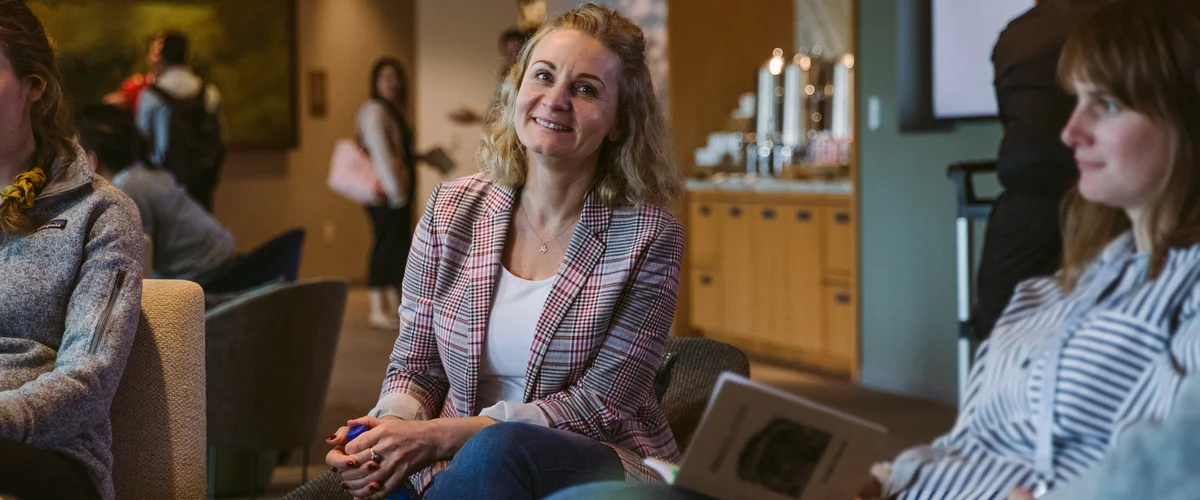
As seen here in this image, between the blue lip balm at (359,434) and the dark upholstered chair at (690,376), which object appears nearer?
the blue lip balm at (359,434)

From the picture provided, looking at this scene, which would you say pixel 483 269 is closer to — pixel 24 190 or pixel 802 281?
pixel 24 190

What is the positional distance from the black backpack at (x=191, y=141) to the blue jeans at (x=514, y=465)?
4825 mm

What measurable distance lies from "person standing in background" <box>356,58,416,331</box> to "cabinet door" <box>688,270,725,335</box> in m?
1.54

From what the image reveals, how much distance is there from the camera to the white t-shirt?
6.15 feet

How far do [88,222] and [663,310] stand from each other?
0.80 metres

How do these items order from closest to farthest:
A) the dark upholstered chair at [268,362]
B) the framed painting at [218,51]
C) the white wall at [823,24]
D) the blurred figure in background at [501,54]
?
the dark upholstered chair at [268,362] → the blurred figure in background at [501,54] → the white wall at [823,24] → the framed painting at [218,51]

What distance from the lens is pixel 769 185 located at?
5.97 m

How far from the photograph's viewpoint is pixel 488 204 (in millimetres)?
1979

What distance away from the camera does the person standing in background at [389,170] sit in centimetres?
701

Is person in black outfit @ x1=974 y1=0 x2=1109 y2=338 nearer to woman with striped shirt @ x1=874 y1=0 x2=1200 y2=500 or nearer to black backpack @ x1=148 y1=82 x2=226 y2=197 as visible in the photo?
woman with striped shirt @ x1=874 y1=0 x2=1200 y2=500

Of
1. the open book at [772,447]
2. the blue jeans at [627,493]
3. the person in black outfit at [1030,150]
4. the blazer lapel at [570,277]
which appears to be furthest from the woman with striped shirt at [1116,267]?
the person in black outfit at [1030,150]

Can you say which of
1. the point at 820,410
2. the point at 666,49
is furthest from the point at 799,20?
the point at 820,410

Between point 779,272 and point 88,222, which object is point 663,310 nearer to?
point 88,222

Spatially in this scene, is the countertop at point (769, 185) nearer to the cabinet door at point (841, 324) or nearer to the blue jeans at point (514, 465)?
the cabinet door at point (841, 324)
